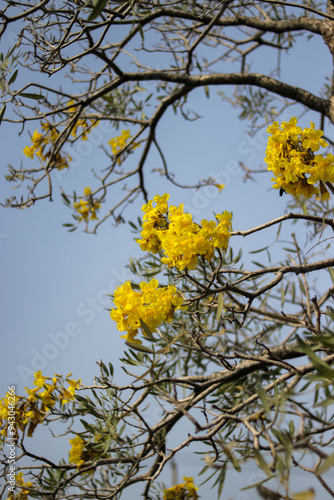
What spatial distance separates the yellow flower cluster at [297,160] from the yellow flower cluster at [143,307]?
1.48 feet

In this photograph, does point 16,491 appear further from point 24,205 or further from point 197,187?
point 197,187

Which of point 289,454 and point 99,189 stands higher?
point 99,189

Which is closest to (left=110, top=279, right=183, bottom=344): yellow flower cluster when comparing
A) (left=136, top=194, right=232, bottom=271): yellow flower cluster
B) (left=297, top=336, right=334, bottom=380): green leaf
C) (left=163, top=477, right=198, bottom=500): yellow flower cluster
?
(left=136, top=194, right=232, bottom=271): yellow flower cluster

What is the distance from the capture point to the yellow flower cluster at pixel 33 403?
1.73m

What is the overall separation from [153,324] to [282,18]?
2.62m

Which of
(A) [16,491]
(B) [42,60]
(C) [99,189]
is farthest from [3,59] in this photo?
(A) [16,491]

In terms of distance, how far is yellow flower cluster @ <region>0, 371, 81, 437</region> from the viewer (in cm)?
173

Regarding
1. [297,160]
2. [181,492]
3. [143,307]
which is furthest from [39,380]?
[297,160]

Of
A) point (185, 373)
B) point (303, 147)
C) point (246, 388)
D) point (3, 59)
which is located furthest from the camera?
point (185, 373)

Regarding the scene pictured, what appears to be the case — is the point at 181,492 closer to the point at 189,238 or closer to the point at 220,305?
the point at 220,305

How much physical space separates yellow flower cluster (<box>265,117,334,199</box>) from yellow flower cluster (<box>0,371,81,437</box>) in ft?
3.81

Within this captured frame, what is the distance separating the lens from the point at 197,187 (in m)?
3.11

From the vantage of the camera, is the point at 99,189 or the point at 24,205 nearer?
the point at 24,205

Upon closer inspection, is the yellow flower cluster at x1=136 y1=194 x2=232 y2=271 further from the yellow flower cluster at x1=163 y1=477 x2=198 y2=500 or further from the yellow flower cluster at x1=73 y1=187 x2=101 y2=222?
the yellow flower cluster at x1=73 y1=187 x2=101 y2=222
